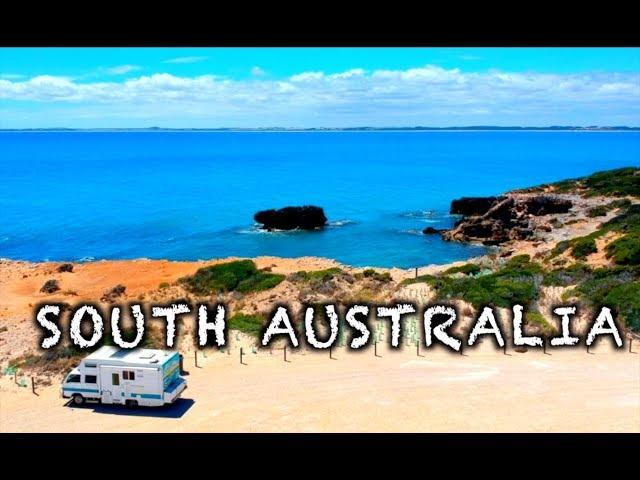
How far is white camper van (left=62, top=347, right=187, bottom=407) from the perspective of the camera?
704 inches

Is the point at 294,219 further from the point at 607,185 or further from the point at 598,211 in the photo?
the point at 607,185

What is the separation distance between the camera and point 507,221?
2438 inches

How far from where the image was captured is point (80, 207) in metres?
91.6

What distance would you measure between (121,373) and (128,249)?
147 feet

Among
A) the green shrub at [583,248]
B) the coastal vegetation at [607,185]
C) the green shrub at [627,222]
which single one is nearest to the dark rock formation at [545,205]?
the coastal vegetation at [607,185]

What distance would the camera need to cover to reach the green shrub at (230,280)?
3325 centimetres

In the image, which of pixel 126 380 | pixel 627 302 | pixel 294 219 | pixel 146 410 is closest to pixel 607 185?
pixel 294 219

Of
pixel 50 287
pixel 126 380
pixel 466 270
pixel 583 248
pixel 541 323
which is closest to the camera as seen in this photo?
pixel 126 380

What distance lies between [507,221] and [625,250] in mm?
25156

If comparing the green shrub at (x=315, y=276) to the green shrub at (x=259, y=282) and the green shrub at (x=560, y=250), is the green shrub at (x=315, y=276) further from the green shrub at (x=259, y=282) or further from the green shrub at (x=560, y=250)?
the green shrub at (x=560, y=250)
